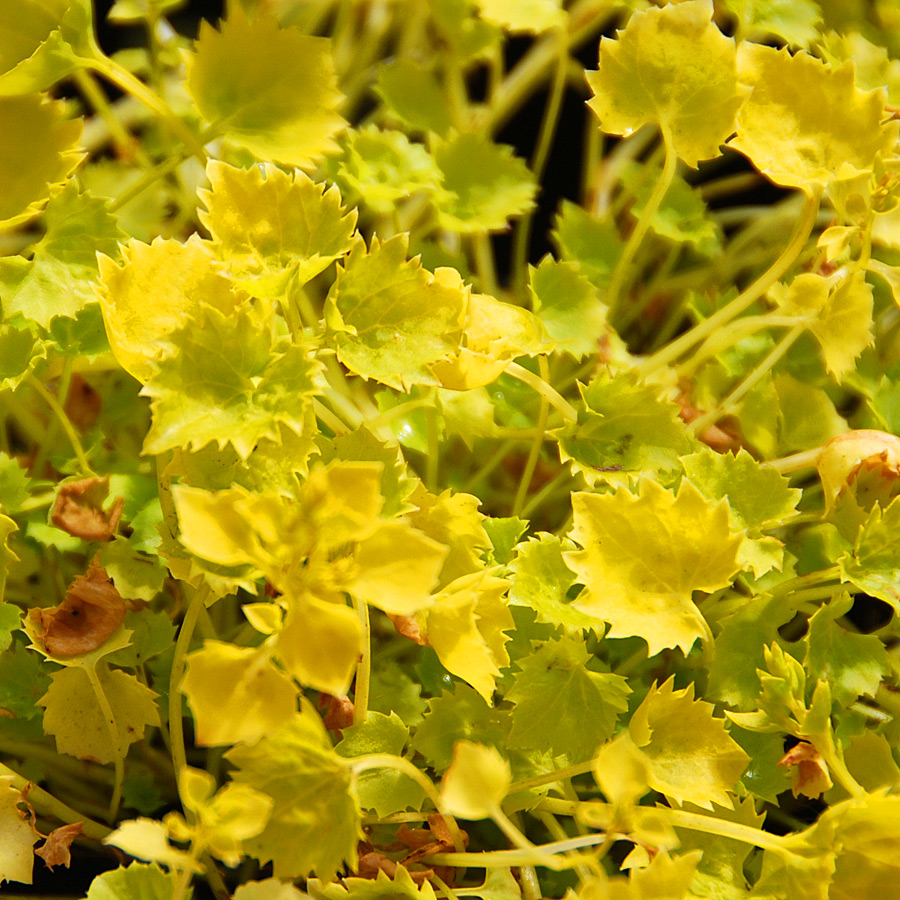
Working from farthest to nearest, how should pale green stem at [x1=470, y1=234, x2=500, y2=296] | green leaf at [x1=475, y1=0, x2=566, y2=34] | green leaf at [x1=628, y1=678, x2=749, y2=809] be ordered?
pale green stem at [x1=470, y1=234, x2=500, y2=296], green leaf at [x1=475, y1=0, x2=566, y2=34], green leaf at [x1=628, y1=678, x2=749, y2=809]

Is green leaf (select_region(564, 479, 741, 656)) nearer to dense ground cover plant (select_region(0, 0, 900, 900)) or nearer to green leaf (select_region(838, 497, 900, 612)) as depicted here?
dense ground cover plant (select_region(0, 0, 900, 900))

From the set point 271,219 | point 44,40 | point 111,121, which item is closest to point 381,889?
point 271,219

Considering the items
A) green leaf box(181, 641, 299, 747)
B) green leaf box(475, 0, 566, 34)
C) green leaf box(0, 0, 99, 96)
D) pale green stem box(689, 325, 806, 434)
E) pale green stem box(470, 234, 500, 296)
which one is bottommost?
pale green stem box(689, 325, 806, 434)

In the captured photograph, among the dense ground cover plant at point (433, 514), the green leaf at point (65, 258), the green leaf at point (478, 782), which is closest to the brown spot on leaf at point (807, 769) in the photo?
the dense ground cover plant at point (433, 514)

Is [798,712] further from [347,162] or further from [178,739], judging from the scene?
[347,162]

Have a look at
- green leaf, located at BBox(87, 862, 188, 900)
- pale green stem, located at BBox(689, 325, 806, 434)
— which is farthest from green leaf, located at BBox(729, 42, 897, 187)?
green leaf, located at BBox(87, 862, 188, 900)

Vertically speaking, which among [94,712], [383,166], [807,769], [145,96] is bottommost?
[807,769]

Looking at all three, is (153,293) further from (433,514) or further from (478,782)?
(478,782)
